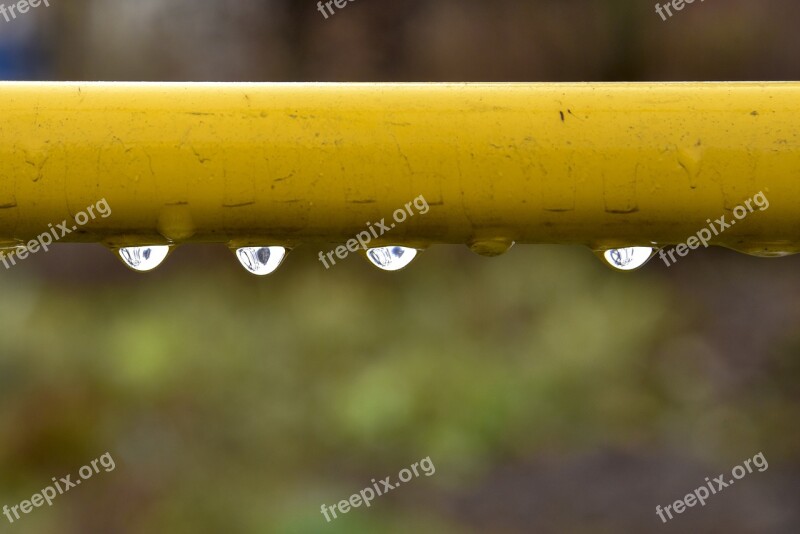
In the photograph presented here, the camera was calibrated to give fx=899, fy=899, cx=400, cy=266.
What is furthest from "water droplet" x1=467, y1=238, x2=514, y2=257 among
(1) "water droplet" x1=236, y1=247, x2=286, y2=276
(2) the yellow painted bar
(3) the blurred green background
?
(3) the blurred green background

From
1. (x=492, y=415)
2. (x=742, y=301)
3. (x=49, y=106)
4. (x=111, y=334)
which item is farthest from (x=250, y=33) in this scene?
(x=49, y=106)

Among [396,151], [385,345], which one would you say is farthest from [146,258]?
[385,345]

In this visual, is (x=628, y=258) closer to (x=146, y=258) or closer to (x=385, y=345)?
(x=146, y=258)

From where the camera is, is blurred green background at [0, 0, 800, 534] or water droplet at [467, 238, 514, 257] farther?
blurred green background at [0, 0, 800, 534]

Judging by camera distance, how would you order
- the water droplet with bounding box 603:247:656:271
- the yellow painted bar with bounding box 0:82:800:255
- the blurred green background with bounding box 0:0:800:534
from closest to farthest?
the yellow painted bar with bounding box 0:82:800:255 → the water droplet with bounding box 603:247:656:271 → the blurred green background with bounding box 0:0:800:534

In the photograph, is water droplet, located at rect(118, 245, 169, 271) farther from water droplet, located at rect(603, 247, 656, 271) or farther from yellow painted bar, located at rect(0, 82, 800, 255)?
water droplet, located at rect(603, 247, 656, 271)

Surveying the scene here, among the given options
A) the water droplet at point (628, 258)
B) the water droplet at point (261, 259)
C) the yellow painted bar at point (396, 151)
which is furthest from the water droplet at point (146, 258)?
the water droplet at point (628, 258)

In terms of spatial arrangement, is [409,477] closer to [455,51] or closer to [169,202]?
[455,51]
